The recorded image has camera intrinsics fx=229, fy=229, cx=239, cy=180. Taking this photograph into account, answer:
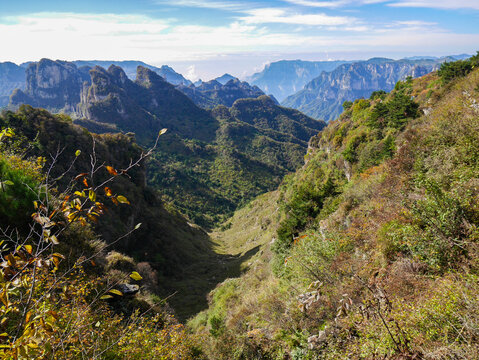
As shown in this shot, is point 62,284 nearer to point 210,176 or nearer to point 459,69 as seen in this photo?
point 459,69

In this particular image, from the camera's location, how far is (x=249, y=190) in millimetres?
133125

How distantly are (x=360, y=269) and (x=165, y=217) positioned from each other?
172ft

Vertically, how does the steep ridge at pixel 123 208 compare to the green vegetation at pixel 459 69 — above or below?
below

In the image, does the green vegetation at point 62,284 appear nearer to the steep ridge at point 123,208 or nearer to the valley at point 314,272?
the valley at point 314,272

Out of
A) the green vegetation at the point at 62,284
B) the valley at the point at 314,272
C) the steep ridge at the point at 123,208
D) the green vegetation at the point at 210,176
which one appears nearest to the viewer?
the green vegetation at the point at 62,284

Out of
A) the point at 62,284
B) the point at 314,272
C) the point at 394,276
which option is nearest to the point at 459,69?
the point at 394,276

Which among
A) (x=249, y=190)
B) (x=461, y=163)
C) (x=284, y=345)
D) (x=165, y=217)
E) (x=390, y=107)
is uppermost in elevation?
(x=390, y=107)

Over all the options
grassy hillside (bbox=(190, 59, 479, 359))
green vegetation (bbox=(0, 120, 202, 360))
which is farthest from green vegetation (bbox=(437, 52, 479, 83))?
green vegetation (bbox=(0, 120, 202, 360))

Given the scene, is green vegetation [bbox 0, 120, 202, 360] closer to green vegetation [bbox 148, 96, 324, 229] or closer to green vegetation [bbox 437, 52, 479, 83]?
green vegetation [bbox 437, 52, 479, 83]

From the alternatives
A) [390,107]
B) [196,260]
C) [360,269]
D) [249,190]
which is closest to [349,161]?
[390,107]

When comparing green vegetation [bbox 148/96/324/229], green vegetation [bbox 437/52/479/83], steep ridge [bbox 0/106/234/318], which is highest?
green vegetation [bbox 437/52/479/83]

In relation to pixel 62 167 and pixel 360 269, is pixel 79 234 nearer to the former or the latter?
pixel 360 269

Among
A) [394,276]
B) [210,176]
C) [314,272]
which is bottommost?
[210,176]

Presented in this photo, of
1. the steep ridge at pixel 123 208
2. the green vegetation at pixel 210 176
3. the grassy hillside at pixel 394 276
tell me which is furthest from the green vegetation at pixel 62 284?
the green vegetation at pixel 210 176
